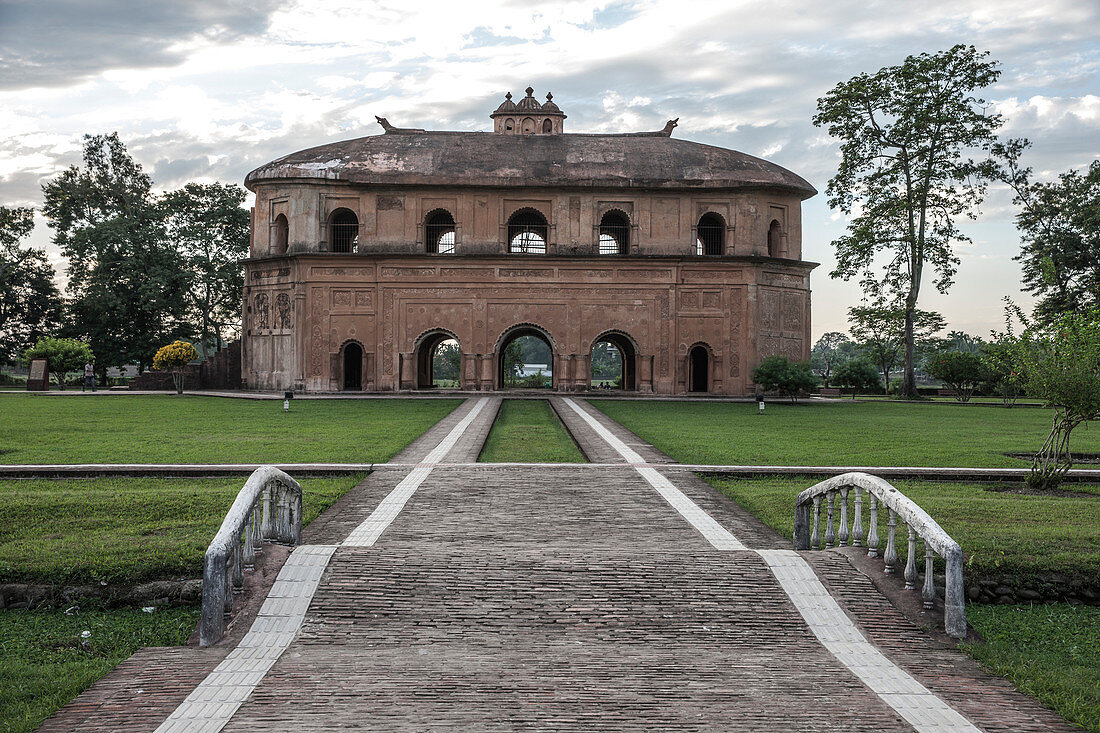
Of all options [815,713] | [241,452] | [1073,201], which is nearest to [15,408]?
[241,452]

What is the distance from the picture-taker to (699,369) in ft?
123

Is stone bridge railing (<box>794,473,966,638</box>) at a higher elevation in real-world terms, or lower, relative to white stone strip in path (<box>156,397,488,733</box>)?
higher

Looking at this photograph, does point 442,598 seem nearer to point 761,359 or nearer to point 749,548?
point 749,548

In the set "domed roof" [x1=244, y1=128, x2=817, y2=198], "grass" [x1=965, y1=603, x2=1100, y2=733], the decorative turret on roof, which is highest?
the decorative turret on roof

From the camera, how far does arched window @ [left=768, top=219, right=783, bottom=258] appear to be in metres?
37.5

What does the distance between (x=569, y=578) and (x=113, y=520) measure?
5.09 metres

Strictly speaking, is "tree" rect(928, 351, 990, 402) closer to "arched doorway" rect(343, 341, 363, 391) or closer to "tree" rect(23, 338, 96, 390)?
"arched doorway" rect(343, 341, 363, 391)

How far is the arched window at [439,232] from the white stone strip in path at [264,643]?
95.2ft

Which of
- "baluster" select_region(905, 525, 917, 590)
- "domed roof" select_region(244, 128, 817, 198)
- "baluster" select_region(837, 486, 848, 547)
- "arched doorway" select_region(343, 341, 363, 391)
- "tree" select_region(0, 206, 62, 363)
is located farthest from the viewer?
"tree" select_region(0, 206, 62, 363)

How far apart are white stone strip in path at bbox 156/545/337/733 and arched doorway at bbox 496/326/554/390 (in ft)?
92.4

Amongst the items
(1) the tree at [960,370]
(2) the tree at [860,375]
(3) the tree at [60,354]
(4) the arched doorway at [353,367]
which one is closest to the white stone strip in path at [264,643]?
(4) the arched doorway at [353,367]

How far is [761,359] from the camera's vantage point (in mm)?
35562

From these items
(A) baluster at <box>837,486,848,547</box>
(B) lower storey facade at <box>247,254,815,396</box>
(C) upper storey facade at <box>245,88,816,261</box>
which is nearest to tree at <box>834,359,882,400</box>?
(C) upper storey facade at <box>245,88,816,261</box>

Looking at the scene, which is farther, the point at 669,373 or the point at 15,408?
the point at 669,373
